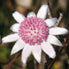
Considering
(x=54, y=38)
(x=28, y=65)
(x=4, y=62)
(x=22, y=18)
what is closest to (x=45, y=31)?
(x=54, y=38)

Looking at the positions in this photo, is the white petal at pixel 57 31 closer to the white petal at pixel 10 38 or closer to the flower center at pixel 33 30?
the flower center at pixel 33 30

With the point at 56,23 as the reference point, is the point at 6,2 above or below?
above

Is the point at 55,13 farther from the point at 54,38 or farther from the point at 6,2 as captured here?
the point at 6,2

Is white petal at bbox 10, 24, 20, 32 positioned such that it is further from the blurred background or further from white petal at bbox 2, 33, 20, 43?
the blurred background

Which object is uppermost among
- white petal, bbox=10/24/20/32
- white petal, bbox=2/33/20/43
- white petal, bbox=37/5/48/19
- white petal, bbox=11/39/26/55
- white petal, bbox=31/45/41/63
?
white petal, bbox=37/5/48/19

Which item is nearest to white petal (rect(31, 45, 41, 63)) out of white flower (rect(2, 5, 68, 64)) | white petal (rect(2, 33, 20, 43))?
white flower (rect(2, 5, 68, 64))

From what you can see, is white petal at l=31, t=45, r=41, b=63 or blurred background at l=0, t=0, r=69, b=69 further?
blurred background at l=0, t=0, r=69, b=69

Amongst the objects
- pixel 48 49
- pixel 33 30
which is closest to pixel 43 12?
pixel 33 30

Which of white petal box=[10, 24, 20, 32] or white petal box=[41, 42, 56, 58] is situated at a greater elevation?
white petal box=[10, 24, 20, 32]
